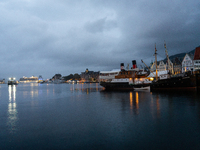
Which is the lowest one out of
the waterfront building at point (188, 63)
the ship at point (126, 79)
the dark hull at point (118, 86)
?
the dark hull at point (118, 86)

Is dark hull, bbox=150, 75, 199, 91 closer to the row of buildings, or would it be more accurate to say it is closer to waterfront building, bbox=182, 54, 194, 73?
the row of buildings

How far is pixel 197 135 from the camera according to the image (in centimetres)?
1159

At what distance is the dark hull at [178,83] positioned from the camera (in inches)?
2082

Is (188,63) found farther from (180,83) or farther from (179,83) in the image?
(179,83)

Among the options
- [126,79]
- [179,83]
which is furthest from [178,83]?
[126,79]

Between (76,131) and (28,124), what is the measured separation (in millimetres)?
6024

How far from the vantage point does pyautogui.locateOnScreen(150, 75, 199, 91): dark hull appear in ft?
173

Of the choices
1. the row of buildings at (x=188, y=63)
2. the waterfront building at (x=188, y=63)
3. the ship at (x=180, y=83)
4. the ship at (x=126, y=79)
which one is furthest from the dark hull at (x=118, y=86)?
the waterfront building at (x=188, y=63)

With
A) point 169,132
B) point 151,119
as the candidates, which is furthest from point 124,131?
point 151,119

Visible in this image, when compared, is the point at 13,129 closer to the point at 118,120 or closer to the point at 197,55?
the point at 118,120

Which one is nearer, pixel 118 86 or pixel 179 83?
pixel 179 83

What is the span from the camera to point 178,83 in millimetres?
53094

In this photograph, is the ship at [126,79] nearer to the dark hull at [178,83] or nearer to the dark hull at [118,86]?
the dark hull at [118,86]

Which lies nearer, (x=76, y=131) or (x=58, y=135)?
(x=58, y=135)
